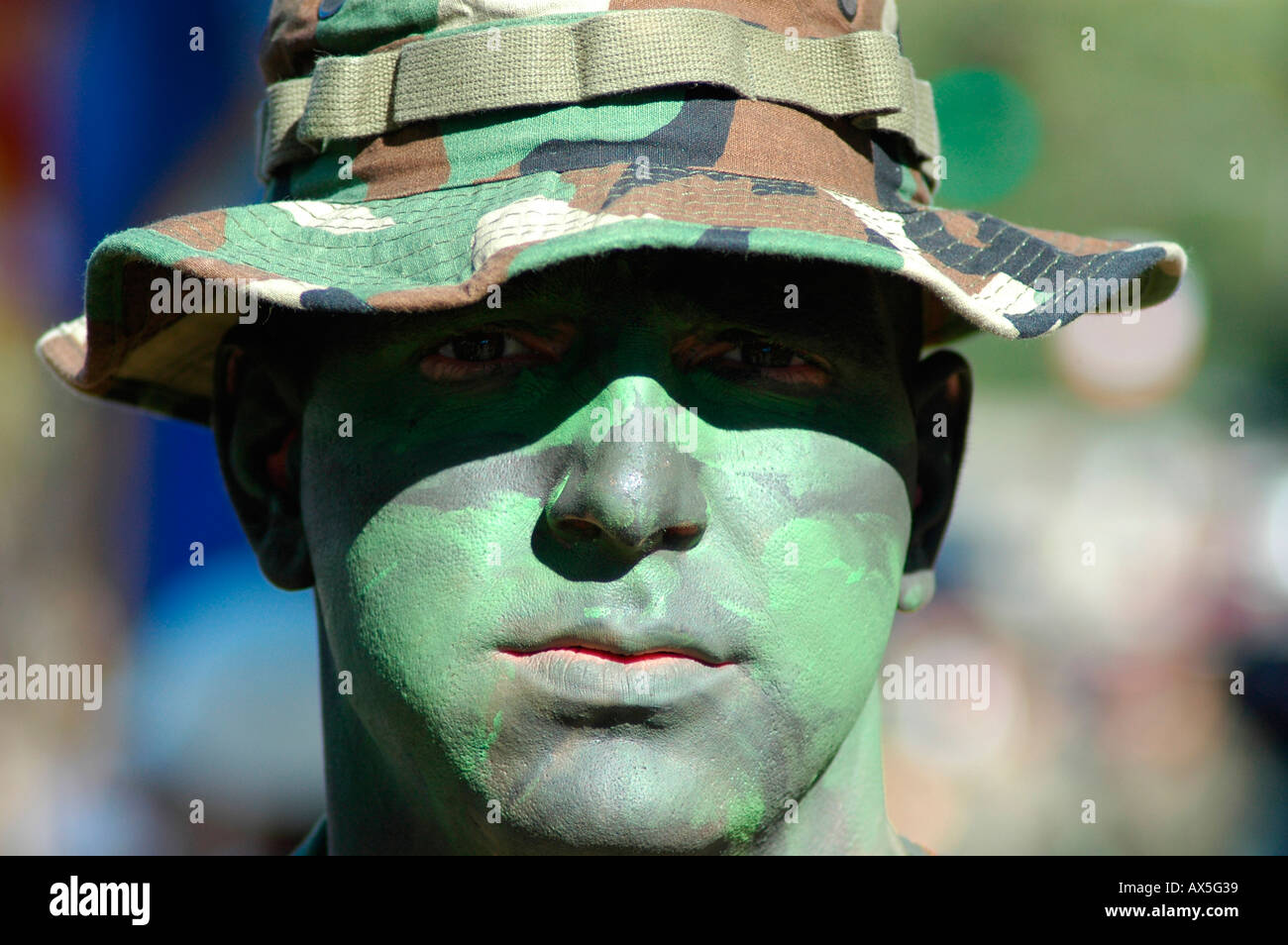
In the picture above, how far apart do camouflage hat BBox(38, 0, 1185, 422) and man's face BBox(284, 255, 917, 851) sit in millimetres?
132

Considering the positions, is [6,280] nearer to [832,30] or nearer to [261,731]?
[261,731]

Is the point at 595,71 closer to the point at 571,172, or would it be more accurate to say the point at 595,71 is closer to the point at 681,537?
the point at 571,172

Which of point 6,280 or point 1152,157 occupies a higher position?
point 1152,157

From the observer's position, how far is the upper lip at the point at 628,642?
177 cm

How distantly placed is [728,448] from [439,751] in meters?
0.60

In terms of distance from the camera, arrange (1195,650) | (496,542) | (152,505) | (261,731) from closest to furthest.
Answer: (496,542) → (261,731) → (152,505) → (1195,650)

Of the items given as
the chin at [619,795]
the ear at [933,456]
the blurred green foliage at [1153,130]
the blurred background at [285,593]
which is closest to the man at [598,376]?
the chin at [619,795]

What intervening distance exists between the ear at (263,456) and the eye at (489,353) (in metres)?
0.40

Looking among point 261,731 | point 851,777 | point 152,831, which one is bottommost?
point 152,831

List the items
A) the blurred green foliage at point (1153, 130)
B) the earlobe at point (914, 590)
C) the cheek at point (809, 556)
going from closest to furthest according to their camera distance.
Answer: the cheek at point (809, 556)
the earlobe at point (914, 590)
the blurred green foliage at point (1153, 130)

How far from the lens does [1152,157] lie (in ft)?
34.8

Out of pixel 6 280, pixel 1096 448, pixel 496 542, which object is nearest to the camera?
pixel 496 542

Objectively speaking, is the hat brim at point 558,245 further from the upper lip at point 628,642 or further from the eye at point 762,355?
the upper lip at point 628,642

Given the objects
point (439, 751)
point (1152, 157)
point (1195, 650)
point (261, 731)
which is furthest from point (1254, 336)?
point (439, 751)
